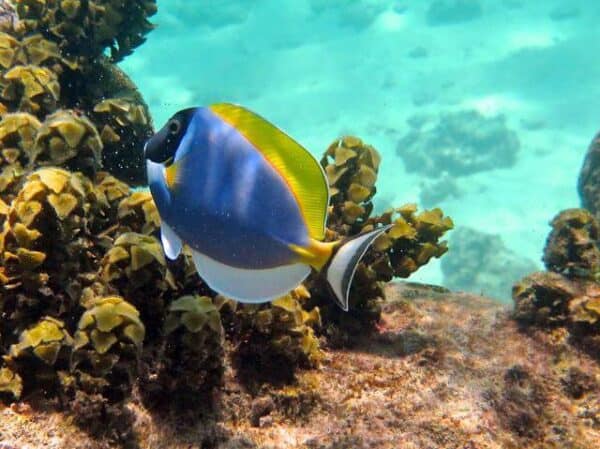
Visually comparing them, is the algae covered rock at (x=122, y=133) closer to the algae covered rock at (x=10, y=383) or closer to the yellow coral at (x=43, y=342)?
the yellow coral at (x=43, y=342)

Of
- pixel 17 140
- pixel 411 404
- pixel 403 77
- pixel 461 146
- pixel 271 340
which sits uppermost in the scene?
pixel 17 140

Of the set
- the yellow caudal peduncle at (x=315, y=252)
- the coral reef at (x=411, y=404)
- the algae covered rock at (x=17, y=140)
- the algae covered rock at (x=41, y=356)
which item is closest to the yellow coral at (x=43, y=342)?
the algae covered rock at (x=41, y=356)

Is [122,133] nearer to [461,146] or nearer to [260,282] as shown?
[260,282]

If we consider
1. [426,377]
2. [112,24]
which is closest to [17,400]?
[426,377]

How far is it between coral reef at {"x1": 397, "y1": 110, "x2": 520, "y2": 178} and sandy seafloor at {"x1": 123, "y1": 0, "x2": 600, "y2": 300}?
693mm

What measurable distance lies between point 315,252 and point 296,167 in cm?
27

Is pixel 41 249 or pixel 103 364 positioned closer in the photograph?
pixel 103 364

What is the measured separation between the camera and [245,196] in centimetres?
150

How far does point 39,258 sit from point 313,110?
110 ft

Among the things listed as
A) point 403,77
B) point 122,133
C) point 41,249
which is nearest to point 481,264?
point 403,77

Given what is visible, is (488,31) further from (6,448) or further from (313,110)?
(6,448)

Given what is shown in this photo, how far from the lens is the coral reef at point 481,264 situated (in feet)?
77.5

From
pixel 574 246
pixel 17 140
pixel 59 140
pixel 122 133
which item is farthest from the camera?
pixel 122 133

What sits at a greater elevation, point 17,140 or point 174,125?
point 174,125
